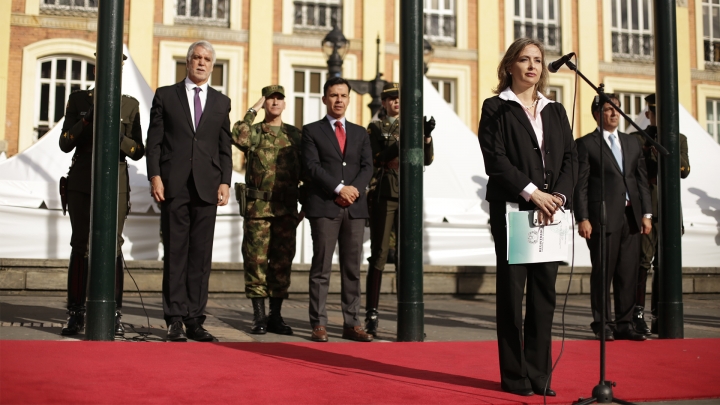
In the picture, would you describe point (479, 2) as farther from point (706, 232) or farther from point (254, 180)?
point (254, 180)

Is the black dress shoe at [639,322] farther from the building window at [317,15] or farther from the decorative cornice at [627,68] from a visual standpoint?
the decorative cornice at [627,68]

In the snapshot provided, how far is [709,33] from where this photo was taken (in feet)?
90.5

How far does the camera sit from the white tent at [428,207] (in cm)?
1178

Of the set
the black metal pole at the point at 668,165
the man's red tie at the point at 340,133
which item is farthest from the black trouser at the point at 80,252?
the black metal pole at the point at 668,165

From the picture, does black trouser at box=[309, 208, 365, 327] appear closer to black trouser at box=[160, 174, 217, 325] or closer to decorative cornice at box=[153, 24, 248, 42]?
black trouser at box=[160, 174, 217, 325]

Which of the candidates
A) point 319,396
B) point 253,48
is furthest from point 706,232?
point 253,48

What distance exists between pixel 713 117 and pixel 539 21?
6.72 metres

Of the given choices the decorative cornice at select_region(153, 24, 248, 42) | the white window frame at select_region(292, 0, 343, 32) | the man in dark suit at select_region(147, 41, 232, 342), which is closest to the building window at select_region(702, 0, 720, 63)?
the white window frame at select_region(292, 0, 343, 32)

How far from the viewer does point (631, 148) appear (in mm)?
7680

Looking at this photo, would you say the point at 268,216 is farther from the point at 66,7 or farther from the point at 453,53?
the point at 453,53

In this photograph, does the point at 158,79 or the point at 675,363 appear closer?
the point at 675,363

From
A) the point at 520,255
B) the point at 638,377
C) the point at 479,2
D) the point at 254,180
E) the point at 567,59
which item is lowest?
the point at 638,377

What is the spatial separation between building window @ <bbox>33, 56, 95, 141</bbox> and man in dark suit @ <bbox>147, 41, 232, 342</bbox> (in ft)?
59.3

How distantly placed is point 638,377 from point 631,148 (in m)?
2.86
